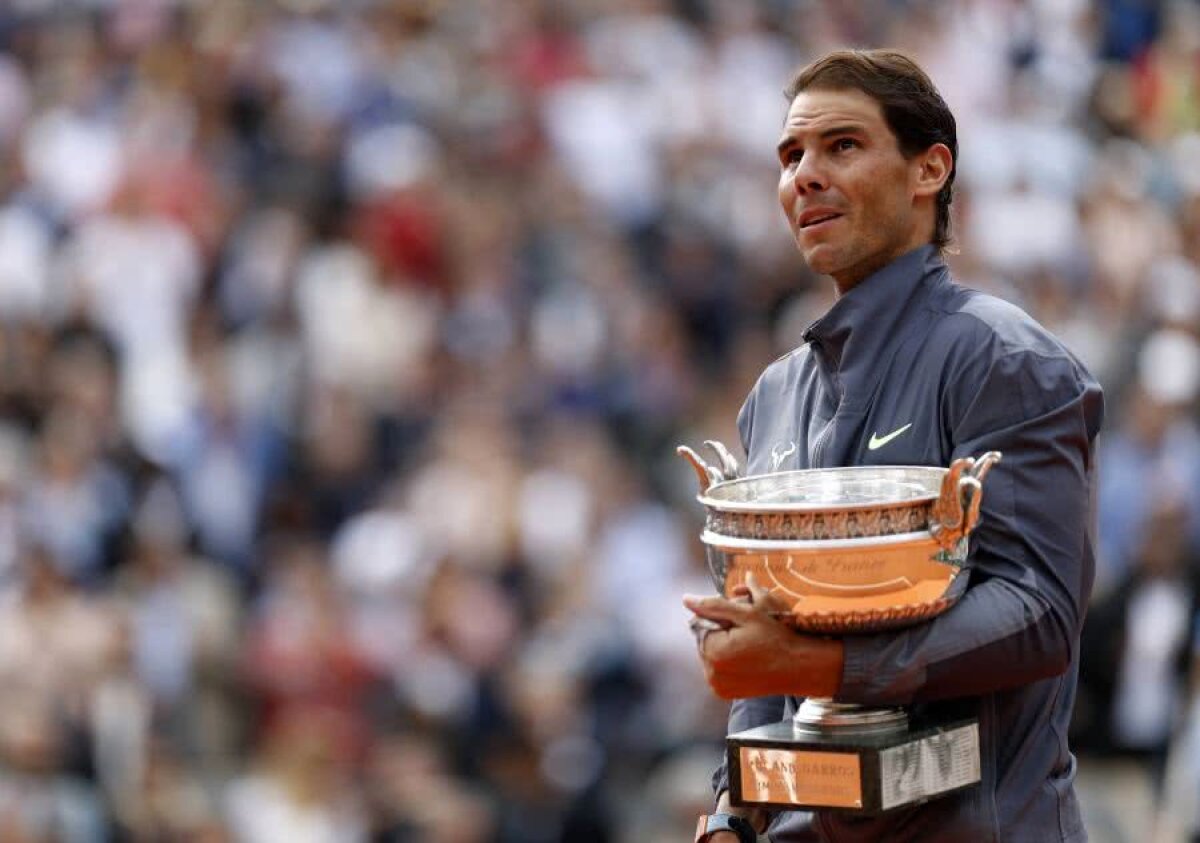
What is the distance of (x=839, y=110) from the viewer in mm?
2637

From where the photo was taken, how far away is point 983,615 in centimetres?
240

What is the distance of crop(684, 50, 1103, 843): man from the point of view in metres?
2.40

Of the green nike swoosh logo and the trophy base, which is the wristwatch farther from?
the green nike swoosh logo

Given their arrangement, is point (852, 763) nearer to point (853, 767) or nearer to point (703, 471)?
point (853, 767)

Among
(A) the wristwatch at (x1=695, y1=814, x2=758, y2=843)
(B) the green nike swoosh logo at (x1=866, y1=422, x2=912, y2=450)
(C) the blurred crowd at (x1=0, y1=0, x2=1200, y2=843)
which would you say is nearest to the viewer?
(B) the green nike swoosh logo at (x1=866, y1=422, x2=912, y2=450)

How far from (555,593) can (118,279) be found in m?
2.73

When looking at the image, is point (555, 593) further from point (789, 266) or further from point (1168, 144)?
point (1168, 144)

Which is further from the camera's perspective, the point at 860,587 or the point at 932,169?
the point at 932,169

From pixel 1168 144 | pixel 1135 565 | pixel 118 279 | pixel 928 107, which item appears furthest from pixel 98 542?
pixel 928 107

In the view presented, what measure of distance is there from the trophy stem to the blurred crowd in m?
4.07

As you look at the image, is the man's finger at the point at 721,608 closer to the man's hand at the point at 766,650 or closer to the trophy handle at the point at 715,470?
the man's hand at the point at 766,650

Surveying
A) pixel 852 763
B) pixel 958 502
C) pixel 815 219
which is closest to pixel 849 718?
pixel 852 763

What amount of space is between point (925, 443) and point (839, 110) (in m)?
0.43

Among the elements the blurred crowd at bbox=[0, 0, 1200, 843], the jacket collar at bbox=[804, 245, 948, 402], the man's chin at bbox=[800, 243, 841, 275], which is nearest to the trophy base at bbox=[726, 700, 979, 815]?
the jacket collar at bbox=[804, 245, 948, 402]
